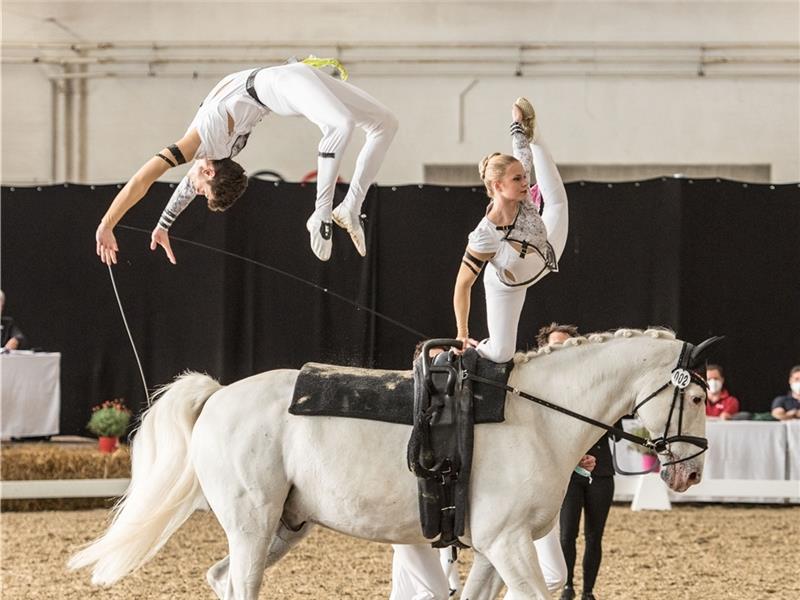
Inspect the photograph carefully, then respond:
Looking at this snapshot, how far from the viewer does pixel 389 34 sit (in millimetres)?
12328

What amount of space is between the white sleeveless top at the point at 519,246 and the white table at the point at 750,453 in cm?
567

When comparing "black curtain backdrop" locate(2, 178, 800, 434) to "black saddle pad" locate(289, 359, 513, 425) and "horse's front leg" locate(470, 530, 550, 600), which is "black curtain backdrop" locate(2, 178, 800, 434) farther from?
"horse's front leg" locate(470, 530, 550, 600)

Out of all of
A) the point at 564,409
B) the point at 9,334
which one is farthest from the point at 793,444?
the point at 9,334

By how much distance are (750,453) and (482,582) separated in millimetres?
5751

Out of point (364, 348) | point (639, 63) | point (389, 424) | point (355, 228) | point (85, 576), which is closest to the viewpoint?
point (355, 228)

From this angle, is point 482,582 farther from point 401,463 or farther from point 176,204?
point 176,204

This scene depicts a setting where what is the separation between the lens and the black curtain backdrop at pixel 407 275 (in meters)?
9.60

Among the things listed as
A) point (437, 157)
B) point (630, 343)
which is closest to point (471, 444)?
point (630, 343)

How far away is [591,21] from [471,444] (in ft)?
30.6

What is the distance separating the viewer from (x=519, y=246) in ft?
12.1

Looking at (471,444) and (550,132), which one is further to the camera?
(550,132)

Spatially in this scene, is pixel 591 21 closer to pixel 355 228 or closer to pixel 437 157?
pixel 437 157

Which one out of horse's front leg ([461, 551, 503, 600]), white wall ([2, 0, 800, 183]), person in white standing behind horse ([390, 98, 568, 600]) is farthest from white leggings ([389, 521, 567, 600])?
white wall ([2, 0, 800, 183])

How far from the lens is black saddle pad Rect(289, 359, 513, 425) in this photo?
12.4 feet
